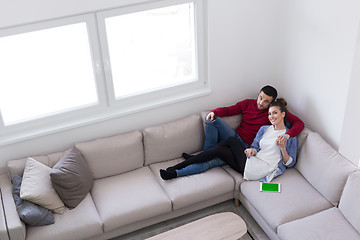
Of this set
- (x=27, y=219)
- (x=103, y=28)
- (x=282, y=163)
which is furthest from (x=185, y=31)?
(x=27, y=219)

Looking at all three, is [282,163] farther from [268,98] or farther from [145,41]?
[145,41]

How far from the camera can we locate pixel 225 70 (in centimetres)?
454

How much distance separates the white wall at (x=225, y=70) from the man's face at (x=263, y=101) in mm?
476

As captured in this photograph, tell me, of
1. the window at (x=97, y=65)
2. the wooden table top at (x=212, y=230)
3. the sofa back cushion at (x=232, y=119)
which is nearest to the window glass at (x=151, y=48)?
the window at (x=97, y=65)

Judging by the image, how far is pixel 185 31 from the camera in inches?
170

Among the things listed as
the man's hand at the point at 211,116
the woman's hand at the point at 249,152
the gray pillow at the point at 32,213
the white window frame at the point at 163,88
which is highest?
the white window frame at the point at 163,88

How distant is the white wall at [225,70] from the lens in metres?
4.12

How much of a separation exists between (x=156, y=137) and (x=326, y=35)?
1856mm

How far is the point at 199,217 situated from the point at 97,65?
1.73 m

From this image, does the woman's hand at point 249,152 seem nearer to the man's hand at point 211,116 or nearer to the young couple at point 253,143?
the young couple at point 253,143

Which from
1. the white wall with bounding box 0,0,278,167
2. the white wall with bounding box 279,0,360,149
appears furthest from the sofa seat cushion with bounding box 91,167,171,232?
the white wall with bounding box 279,0,360,149

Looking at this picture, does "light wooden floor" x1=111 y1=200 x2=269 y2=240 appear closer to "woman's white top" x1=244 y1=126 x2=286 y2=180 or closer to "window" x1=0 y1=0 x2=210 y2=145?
"woman's white top" x1=244 y1=126 x2=286 y2=180

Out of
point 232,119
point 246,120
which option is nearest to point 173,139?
point 232,119

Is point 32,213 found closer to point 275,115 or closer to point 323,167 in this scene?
point 275,115
